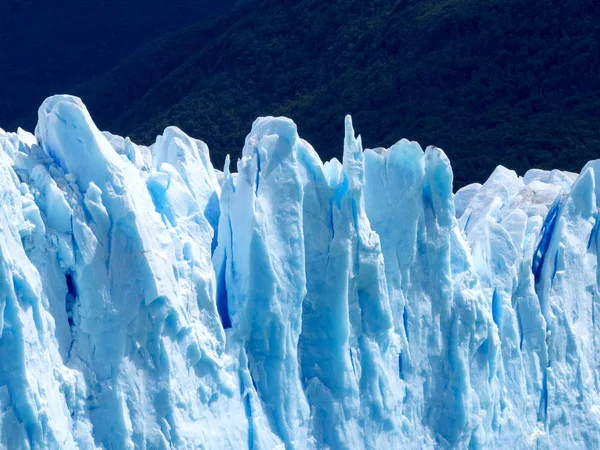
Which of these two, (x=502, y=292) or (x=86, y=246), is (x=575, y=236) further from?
(x=86, y=246)

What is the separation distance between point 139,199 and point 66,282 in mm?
1018

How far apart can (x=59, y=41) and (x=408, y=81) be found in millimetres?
15801

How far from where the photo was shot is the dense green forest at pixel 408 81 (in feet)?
78.9

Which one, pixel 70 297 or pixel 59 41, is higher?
pixel 59 41

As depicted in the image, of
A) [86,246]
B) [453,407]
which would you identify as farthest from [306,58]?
[86,246]

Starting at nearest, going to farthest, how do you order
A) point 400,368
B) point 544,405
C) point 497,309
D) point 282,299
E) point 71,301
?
point 71,301 → point 282,299 → point 400,368 → point 497,309 → point 544,405

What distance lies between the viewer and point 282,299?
1002cm

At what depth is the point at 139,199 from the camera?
366 inches

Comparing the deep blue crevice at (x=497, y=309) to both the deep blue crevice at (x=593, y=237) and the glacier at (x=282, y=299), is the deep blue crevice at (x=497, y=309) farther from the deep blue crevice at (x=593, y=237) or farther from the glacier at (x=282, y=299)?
the deep blue crevice at (x=593, y=237)

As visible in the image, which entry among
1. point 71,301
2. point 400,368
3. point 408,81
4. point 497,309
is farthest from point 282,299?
point 408,81

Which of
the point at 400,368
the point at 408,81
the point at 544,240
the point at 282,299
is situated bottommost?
the point at 400,368

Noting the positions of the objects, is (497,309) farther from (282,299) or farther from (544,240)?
(282,299)

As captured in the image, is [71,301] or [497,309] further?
[497,309]

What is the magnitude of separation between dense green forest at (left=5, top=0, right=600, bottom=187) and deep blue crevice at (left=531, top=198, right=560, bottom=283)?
915cm
